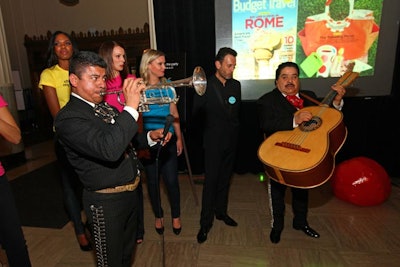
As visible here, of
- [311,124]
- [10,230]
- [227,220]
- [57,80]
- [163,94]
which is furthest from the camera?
[227,220]

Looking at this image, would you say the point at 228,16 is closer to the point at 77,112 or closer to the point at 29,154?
the point at 77,112

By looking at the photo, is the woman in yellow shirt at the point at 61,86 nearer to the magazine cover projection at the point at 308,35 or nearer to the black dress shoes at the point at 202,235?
the black dress shoes at the point at 202,235

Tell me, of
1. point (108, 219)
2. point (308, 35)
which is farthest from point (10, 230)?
point (308, 35)

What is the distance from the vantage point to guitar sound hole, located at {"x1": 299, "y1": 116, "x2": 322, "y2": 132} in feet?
7.80

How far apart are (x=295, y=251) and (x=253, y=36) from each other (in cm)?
294

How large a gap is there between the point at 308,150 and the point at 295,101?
22.8 inches

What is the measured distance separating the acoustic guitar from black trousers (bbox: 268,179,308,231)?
359 mm

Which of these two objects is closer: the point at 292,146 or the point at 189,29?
the point at 292,146

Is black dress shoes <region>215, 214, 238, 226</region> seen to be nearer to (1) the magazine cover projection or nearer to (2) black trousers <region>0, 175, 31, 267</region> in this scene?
(2) black trousers <region>0, 175, 31, 267</region>

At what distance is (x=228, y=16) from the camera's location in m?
4.10

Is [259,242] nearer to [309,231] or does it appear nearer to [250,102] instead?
[309,231]

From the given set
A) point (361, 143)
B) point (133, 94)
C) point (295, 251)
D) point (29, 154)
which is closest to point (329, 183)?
point (361, 143)

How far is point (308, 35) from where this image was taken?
4000 mm

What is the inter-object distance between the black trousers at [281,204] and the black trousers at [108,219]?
1447 mm
